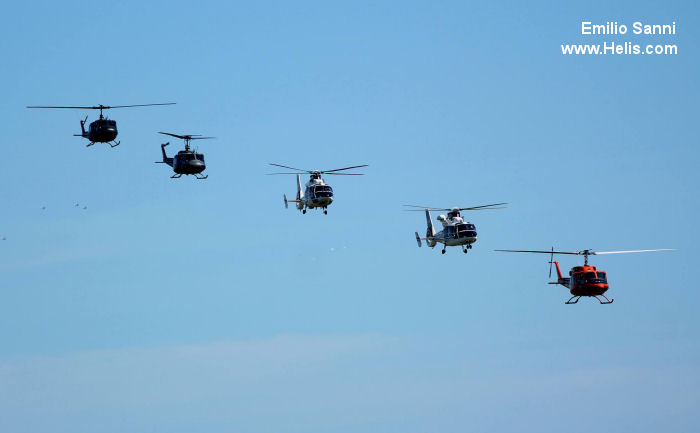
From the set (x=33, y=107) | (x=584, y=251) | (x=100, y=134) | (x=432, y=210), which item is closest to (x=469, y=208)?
(x=432, y=210)

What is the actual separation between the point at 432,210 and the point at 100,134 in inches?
1658

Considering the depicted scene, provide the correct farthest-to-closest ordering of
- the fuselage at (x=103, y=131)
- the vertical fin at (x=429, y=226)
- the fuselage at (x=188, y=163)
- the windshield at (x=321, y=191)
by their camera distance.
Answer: the vertical fin at (x=429, y=226) → the windshield at (x=321, y=191) → the fuselage at (x=188, y=163) → the fuselage at (x=103, y=131)

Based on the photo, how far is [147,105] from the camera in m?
121

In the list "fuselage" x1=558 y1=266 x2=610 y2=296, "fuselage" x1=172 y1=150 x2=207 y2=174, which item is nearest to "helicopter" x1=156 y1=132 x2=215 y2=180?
A: "fuselage" x1=172 y1=150 x2=207 y2=174

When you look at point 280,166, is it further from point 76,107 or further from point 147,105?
point 147,105

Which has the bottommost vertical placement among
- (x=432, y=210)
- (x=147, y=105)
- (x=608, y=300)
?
(x=608, y=300)

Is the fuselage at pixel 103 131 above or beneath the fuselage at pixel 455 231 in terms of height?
above

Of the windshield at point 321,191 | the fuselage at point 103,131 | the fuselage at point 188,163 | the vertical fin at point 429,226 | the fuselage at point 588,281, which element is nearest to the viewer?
the fuselage at point 588,281

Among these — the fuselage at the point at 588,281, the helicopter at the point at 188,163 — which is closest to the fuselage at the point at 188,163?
the helicopter at the point at 188,163

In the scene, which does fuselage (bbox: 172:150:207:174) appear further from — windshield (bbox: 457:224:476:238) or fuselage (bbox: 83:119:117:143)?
windshield (bbox: 457:224:476:238)

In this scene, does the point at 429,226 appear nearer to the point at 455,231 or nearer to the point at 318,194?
the point at 455,231

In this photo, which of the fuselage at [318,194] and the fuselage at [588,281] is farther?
the fuselage at [318,194]

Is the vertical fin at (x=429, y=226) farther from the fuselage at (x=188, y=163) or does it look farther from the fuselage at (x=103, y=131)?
the fuselage at (x=103, y=131)

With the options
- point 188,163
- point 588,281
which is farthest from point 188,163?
point 588,281
